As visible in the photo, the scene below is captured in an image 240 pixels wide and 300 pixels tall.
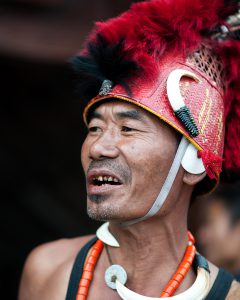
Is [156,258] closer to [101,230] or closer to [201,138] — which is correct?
[101,230]

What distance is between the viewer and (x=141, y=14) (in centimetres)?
335

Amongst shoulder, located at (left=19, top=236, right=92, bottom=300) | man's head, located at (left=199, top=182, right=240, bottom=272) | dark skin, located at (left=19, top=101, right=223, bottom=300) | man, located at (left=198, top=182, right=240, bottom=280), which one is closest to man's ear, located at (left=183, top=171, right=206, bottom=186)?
dark skin, located at (left=19, top=101, right=223, bottom=300)

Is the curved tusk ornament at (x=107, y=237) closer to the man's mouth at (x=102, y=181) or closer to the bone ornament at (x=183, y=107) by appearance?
the man's mouth at (x=102, y=181)

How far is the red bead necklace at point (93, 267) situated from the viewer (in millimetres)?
3254

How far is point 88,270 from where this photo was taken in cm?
340

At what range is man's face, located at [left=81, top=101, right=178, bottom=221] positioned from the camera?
3156mm

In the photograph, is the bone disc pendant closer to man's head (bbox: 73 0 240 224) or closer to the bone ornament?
man's head (bbox: 73 0 240 224)

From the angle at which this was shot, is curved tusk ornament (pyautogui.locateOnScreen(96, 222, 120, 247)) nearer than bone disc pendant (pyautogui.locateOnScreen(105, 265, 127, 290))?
No

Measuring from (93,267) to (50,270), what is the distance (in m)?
0.39

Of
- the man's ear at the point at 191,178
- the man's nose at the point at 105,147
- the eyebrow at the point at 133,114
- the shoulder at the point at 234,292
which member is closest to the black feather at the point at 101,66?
the eyebrow at the point at 133,114

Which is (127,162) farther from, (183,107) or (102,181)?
(183,107)

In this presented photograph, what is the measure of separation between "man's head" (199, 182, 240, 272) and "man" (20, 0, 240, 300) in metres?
1.99

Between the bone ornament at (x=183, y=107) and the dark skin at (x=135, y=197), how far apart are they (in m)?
0.08

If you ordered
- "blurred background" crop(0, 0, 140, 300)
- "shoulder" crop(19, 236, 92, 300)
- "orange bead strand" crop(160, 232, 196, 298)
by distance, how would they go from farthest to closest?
1. "blurred background" crop(0, 0, 140, 300)
2. "shoulder" crop(19, 236, 92, 300)
3. "orange bead strand" crop(160, 232, 196, 298)
